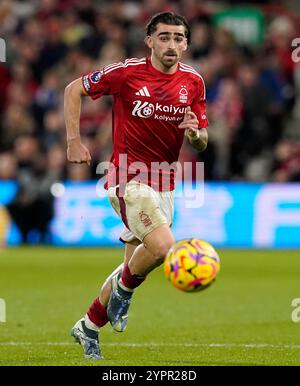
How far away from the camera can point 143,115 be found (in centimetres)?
884

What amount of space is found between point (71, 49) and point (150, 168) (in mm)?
13411

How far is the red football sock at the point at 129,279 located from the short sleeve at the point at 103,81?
1.39m

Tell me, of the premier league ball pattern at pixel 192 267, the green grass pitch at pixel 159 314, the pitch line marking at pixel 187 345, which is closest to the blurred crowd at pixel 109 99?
the green grass pitch at pixel 159 314

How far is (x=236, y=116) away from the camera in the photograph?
2017 cm

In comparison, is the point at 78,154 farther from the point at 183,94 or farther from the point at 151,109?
the point at 183,94

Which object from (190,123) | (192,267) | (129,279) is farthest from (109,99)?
(192,267)

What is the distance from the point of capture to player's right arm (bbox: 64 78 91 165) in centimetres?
852

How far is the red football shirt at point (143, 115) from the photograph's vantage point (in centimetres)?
880

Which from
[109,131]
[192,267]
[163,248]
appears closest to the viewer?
[192,267]

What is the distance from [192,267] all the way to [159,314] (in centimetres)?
398

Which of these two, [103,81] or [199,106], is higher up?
[103,81]

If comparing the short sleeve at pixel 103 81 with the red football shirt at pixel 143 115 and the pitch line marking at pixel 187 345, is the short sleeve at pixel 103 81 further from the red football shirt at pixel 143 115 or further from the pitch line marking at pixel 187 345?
the pitch line marking at pixel 187 345
